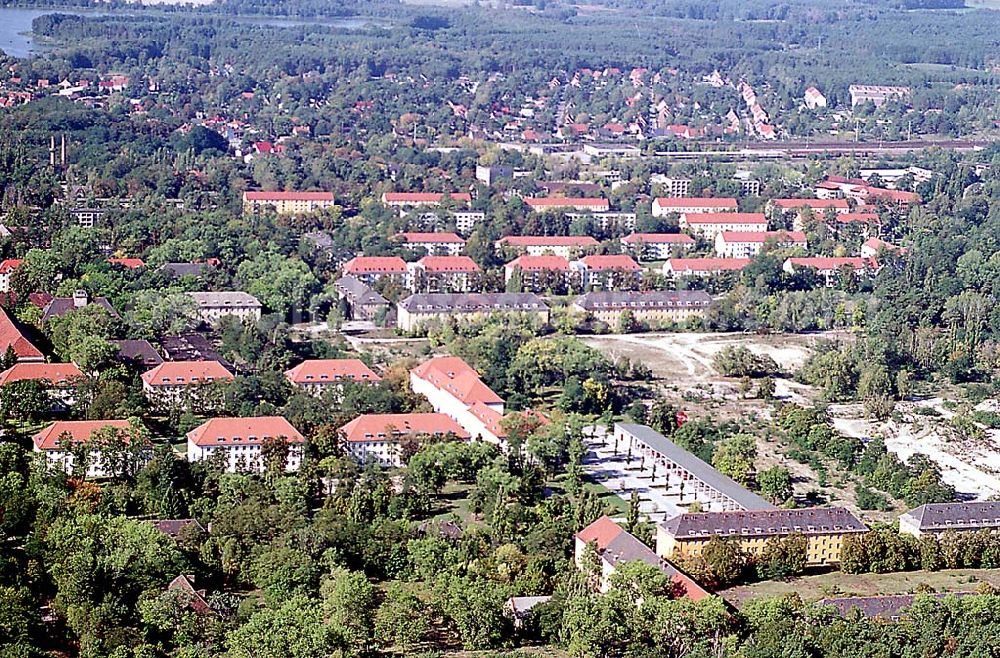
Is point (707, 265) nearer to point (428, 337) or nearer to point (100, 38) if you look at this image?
point (428, 337)

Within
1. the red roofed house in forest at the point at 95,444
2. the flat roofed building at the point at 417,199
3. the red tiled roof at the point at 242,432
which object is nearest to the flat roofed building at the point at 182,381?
the red tiled roof at the point at 242,432

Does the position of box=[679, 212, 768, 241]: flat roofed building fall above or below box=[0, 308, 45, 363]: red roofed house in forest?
below

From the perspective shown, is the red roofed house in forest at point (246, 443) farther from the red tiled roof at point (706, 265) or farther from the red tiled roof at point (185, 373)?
the red tiled roof at point (706, 265)

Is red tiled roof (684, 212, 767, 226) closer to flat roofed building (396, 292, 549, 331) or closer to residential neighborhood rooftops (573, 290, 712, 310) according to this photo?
residential neighborhood rooftops (573, 290, 712, 310)

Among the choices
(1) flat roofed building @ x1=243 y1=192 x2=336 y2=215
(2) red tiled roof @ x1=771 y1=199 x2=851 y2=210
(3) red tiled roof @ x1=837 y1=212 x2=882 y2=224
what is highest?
(2) red tiled roof @ x1=771 y1=199 x2=851 y2=210

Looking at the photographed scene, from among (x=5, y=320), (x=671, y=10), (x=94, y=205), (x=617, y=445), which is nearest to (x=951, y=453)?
(x=617, y=445)

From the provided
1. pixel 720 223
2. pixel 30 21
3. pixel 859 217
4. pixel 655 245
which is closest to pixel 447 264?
pixel 655 245

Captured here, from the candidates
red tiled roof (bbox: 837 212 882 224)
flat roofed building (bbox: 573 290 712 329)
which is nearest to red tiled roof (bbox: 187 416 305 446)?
flat roofed building (bbox: 573 290 712 329)
